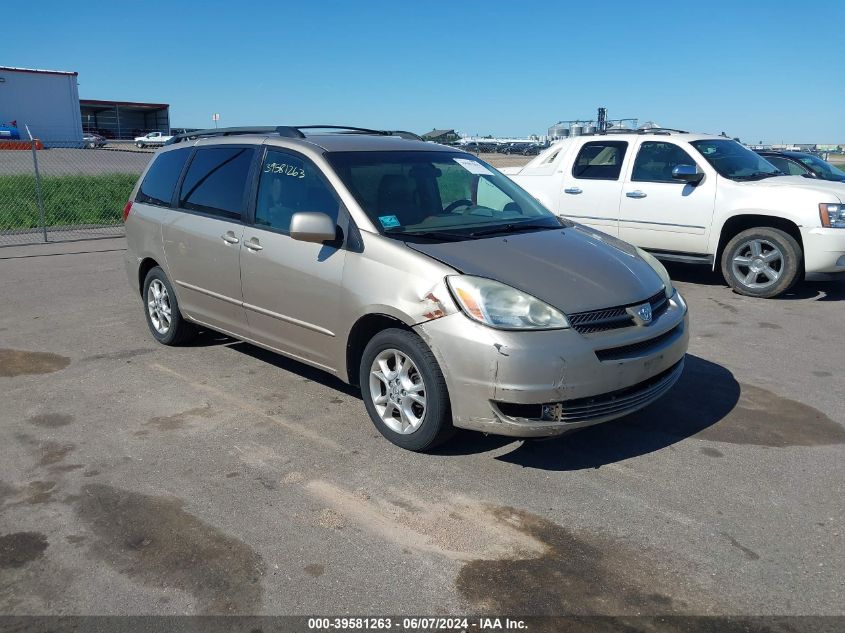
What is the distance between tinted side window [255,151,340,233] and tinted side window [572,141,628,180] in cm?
569

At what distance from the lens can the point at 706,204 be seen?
870cm

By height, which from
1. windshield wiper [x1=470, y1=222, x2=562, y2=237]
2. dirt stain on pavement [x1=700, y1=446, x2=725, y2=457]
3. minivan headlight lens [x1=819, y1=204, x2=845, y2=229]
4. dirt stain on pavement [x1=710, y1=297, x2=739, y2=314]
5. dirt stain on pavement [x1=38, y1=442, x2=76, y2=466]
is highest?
windshield wiper [x1=470, y1=222, x2=562, y2=237]

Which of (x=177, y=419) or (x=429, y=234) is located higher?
(x=429, y=234)

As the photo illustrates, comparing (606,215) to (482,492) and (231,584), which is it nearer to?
(482,492)

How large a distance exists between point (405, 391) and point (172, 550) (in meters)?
1.50

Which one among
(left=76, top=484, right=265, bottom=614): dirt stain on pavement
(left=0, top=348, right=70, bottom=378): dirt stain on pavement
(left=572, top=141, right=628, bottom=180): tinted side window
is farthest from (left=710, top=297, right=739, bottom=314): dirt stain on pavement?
(left=0, top=348, right=70, bottom=378): dirt stain on pavement

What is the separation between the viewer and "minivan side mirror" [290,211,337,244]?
4.39 meters

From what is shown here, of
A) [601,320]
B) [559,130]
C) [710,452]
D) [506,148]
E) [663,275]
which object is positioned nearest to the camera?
[601,320]

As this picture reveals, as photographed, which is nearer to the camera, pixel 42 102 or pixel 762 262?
pixel 762 262

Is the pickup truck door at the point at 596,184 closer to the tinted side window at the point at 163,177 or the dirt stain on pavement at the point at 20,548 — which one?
the tinted side window at the point at 163,177

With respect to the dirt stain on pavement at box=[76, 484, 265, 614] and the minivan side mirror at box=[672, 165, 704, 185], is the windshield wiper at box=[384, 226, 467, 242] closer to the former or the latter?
the dirt stain on pavement at box=[76, 484, 265, 614]

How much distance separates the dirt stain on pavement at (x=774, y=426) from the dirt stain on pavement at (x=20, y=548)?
3.66 metres

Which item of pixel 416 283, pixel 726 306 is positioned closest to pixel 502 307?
pixel 416 283

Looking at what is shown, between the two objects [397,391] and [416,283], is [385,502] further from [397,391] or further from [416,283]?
[416,283]
